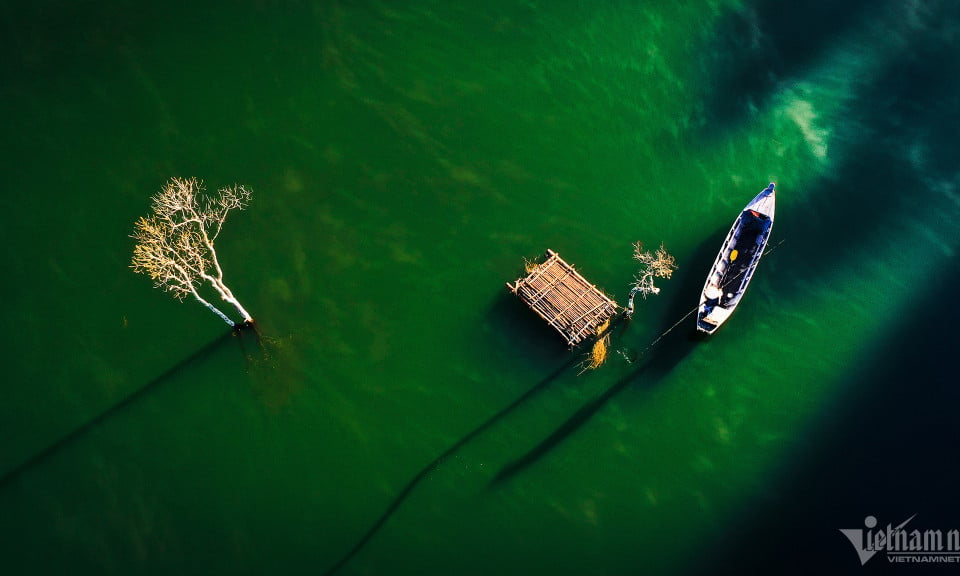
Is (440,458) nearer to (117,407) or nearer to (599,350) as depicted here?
(599,350)


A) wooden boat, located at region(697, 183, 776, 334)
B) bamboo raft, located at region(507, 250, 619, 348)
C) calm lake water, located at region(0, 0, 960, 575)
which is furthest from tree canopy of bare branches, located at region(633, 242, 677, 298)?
wooden boat, located at region(697, 183, 776, 334)

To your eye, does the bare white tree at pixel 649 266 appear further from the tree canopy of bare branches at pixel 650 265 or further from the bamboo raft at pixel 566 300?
the bamboo raft at pixel 566 300

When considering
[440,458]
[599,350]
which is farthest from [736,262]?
[440,458]

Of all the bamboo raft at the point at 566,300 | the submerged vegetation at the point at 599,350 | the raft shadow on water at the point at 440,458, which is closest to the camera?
the raft shadow on water at the point at 440,458

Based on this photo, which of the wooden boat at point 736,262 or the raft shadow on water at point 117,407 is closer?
the raft shadow on water at point 117,407

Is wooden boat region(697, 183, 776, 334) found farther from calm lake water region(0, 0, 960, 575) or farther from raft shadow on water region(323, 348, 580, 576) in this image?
raft shadow on water region(323, 348, 580, 576)

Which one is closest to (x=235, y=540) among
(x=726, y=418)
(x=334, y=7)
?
(x=726, y=418)

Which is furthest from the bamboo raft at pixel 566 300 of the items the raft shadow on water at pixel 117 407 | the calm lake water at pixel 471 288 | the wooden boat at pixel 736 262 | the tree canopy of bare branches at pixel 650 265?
the raft shadow on water at pixel 117 407

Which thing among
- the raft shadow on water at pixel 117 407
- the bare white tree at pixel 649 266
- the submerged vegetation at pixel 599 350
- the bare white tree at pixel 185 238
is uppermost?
the bare white tree at pixel 649 266
